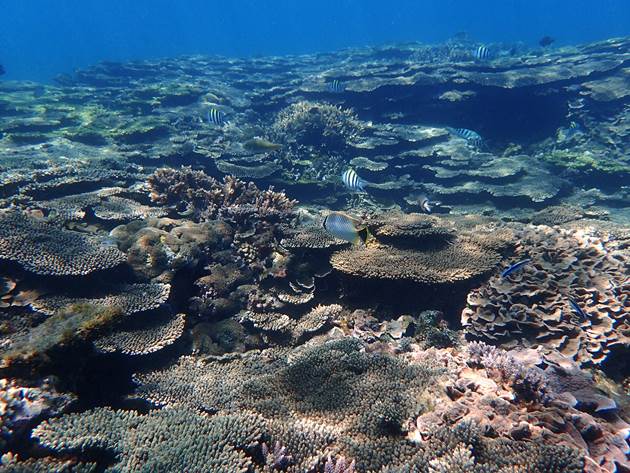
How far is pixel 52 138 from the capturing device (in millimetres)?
12461

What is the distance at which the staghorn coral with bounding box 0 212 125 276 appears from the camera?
14.7 feet

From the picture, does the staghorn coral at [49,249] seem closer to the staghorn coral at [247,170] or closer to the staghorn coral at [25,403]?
the staghorn coral at [25,403]

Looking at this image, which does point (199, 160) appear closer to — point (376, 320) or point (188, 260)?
point (188, 260)

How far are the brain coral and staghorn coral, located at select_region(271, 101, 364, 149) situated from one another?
8116 millimetres

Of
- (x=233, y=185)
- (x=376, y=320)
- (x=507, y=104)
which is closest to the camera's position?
(x=376, y=320)

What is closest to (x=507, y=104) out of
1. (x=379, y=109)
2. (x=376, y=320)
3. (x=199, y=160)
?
(x=379, y=109)

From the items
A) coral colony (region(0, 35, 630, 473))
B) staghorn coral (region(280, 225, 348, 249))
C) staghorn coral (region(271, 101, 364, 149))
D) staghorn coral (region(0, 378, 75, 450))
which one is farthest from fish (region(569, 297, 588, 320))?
staghorn coral (region(271, 101, 364, 149))

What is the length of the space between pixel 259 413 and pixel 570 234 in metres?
5.82

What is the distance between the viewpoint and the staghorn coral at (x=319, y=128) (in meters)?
12.5

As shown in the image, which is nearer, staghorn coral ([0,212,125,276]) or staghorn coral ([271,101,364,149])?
staghorn coral ([0,212,125,276])

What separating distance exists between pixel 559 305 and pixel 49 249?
6.40 m

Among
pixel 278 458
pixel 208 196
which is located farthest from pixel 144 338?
pixel 208 196

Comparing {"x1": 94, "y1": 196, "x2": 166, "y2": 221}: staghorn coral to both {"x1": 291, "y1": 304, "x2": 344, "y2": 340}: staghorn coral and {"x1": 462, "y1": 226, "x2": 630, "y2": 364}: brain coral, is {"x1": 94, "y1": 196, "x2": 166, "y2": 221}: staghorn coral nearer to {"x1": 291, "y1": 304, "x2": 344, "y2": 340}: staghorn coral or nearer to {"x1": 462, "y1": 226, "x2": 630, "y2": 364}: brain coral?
{"x1": 291, "y1": 304, "x2": 344, "y2": 340}: staghorn coral

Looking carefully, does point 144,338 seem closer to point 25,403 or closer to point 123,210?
point 25,403
